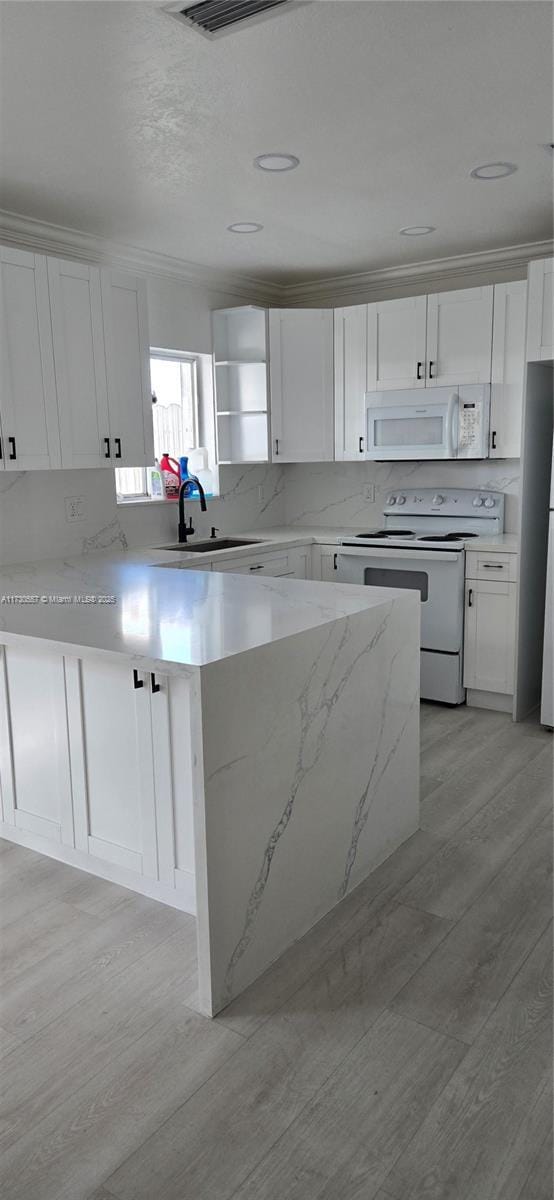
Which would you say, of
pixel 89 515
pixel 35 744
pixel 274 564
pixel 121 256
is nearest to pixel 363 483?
pixel 274 564

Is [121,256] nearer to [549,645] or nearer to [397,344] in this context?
[397,344]

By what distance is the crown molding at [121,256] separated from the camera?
3.59 metres

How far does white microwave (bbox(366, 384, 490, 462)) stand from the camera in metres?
4.20

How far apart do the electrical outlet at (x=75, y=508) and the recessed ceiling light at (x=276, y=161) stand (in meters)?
1.75

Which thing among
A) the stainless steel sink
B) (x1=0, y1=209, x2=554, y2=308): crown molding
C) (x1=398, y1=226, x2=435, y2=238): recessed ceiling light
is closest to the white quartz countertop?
the stainless steel sink

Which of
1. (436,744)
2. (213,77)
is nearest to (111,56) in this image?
(213,77)

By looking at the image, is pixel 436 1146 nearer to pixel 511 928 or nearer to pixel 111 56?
pixel 511 928

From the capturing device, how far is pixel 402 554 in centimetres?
425

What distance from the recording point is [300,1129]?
1619mm

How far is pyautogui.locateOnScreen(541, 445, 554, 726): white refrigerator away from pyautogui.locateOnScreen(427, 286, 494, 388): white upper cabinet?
81 centimetres

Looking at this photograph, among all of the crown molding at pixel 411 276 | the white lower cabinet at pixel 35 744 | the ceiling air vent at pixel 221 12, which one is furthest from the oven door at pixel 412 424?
the white lower cabinet at pixel 35 744

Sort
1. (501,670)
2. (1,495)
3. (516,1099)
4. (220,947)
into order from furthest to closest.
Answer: (501,670) < (1,495) < (220,947) < (516,1099)

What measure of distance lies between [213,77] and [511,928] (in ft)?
8.44

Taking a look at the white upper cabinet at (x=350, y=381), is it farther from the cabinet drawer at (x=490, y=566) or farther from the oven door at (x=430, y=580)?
the cabinet drawer at (x=490, y=566)
